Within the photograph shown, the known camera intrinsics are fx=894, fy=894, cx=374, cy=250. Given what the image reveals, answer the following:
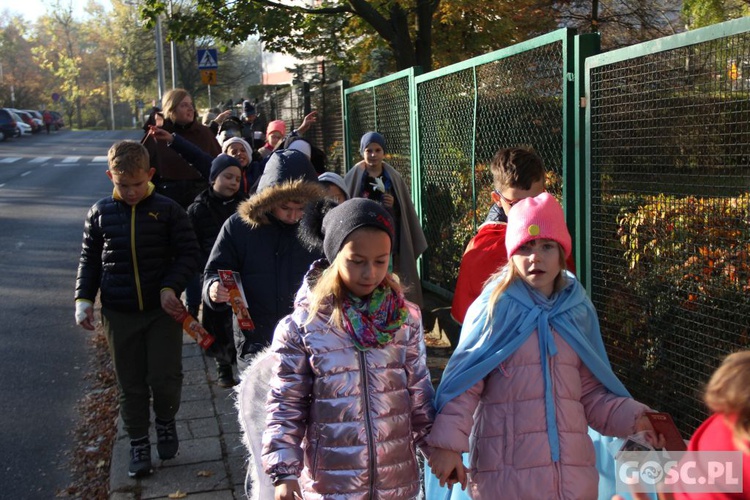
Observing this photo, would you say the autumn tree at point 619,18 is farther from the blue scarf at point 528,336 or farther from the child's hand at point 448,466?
the child's hand at point 448,466

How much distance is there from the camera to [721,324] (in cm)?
391

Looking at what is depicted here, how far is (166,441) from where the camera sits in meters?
5.17

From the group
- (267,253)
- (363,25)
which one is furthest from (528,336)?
(363,25)

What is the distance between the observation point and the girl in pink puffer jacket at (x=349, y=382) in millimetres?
2996

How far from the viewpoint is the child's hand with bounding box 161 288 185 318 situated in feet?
16.1

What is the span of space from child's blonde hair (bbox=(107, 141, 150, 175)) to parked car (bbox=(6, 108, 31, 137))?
185ft

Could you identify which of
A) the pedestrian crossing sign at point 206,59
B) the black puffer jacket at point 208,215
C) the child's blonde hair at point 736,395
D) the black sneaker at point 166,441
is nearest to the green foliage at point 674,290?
the child's blonde hair at point 736,395

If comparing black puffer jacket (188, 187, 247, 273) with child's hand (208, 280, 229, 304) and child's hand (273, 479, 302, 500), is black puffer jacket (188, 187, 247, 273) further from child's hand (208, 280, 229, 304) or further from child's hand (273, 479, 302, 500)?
child's hand (273, 479, 302, 500)

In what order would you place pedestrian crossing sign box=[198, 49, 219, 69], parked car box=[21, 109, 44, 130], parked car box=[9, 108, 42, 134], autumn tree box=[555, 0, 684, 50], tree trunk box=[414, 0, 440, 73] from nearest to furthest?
tree trunk box=[414, 0, 440, 73] → autumn tree box=[555, 0, 684, 50] → pedestrian crossing sign box=[198, 49, 219, 69] → parked car box=[9, 108, 42, 134] → parked car box=[21, 109, 44, 130]

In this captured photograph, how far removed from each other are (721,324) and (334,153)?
29.5 feet

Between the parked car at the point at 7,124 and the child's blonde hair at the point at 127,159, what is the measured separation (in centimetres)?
5415

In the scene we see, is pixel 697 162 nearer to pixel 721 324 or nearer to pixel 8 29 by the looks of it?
pixel 721 324

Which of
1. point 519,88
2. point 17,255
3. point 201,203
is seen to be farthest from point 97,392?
point 17,255

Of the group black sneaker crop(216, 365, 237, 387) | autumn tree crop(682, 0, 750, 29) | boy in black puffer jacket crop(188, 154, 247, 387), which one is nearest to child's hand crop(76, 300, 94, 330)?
boy in black puffer jacket crop(188, 154, 247, 387)
